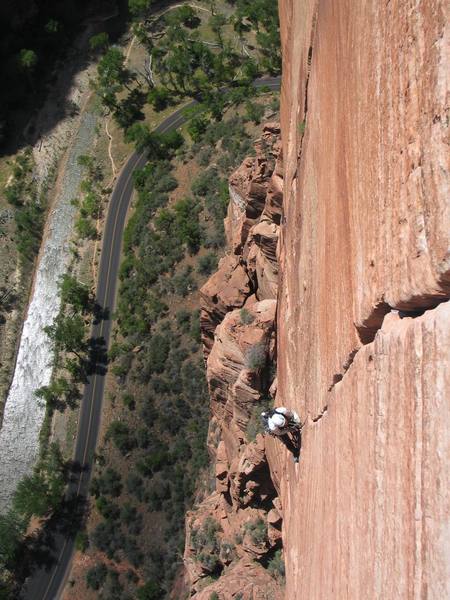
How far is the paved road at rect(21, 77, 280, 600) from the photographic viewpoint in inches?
1270

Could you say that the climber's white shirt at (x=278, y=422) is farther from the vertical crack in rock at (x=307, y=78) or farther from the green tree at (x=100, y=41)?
the green tree at (x=100, y=41)

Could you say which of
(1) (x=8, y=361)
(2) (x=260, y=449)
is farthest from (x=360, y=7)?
(1) (x=8, y=361)

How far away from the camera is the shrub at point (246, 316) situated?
19.4 meters

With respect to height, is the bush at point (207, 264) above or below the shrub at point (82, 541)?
above

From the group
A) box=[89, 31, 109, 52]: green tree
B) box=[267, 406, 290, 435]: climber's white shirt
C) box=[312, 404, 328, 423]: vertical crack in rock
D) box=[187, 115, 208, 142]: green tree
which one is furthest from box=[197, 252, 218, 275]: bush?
box=[89, 31, 109, 52]: green tree

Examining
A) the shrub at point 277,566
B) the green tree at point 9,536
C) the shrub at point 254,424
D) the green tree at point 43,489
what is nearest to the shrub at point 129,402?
the green tree at point 43,489

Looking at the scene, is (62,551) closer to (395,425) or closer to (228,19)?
(395,425)

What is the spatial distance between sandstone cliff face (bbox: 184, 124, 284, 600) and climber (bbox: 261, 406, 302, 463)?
4409 millimetres

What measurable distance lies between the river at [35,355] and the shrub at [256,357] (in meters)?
23.4

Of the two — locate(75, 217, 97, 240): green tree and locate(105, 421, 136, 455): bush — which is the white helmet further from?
locate(75, 217, 97, 240): green tree

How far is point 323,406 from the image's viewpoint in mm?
10758

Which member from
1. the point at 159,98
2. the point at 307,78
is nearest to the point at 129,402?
the point at 307,78

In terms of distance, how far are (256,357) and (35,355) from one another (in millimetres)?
25577

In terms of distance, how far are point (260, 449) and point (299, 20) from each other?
1330cm
